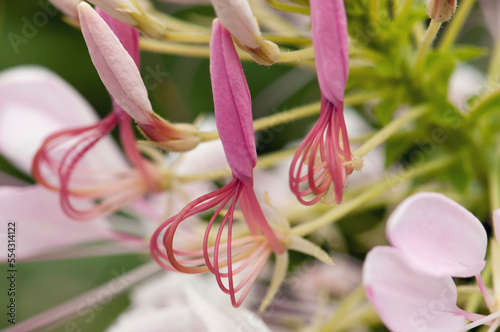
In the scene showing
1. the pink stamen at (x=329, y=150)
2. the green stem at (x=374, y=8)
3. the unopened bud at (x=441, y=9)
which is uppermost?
the unopened bud at (x=441, y=9)

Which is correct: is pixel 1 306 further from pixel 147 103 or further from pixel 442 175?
pixel 442 175

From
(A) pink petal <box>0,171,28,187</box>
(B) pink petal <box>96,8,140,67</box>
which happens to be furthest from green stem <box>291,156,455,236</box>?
(A) pink petal <box>0,171,28,187</box>

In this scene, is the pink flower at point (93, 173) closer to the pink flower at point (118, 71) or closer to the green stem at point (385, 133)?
the pink flower at point (118, 71)

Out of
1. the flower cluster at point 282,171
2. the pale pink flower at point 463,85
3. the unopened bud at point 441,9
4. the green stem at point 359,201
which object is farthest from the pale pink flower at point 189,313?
the pale pink flower at point 463,85

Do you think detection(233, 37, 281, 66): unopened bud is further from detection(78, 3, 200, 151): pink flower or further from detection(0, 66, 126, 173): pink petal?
detection(0, 66, 126, 173): pink petal

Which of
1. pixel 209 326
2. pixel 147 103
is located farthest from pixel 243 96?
pixel 209 326

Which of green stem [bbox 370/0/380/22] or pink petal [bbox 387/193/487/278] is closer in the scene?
pink petal [bbox 387/193/487/278]
